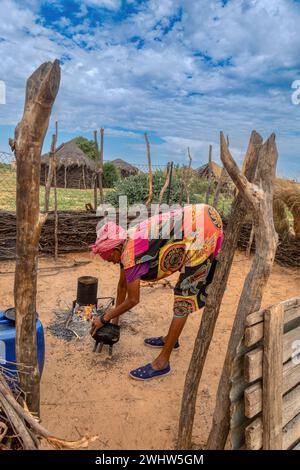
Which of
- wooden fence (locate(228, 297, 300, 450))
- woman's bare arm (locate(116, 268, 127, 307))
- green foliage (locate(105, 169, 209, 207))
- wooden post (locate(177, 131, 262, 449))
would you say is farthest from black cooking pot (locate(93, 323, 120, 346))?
green foliage (locate(105, 169, 209, 207))

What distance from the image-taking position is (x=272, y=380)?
175 cm

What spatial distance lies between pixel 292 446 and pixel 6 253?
5411mm

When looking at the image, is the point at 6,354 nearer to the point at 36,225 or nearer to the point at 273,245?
the point at 36,225

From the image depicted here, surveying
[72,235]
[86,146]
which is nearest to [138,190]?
[72,235]

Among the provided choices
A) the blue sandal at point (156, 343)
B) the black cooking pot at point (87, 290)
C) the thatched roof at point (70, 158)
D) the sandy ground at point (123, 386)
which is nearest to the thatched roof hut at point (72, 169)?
the thatched roof at point (70, 158)

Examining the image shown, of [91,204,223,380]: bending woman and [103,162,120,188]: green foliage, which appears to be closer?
[91,204,223,380]: bending woman

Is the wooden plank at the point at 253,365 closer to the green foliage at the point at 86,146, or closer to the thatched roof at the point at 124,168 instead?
the thatched roof at the point at 124,168

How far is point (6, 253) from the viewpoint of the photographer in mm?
6262

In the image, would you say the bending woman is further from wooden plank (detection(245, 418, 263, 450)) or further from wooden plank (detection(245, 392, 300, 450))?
wooden plank (detection(245, 418, 263, 450))

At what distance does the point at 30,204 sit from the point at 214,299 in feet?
3.98

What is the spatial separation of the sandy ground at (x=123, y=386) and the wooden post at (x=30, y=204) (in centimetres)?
69

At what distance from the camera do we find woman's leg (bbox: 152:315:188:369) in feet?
9.95

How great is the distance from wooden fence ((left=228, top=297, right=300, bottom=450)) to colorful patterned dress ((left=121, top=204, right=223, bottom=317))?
1.13 metres
